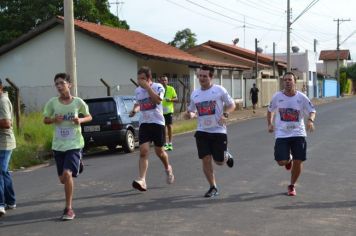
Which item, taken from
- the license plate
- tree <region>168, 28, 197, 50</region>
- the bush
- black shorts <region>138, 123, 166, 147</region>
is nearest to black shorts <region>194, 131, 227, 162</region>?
black shorts <region>138, 123, 166, 147</region>

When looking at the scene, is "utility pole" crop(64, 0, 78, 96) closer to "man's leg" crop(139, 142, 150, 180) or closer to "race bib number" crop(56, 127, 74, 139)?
"man's leg" crop(139, 142, 150, 180)

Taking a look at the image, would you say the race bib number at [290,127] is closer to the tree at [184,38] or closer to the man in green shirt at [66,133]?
the man in green shirt at [66,133]

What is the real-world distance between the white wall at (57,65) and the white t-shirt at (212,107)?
17.6 m

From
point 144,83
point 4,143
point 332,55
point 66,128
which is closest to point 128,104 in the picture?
point 144,83

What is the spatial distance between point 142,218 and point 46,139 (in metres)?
8.88

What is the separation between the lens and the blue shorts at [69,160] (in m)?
6.71

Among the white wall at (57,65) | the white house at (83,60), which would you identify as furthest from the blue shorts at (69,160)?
the white wall at (57,65)

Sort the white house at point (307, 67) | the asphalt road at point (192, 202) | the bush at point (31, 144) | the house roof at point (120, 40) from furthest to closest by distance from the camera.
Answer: the white house at point (307, 67) < the house roof at point (120, 40) < the bush at point (31, 144) < the asphalt road at point (192, 202)

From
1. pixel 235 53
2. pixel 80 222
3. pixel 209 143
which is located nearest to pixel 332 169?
pixel 209 143

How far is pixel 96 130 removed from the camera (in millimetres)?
13953

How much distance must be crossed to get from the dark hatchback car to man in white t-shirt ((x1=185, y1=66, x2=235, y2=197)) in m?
6.34

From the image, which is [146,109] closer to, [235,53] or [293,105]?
[293,105]

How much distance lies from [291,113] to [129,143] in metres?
6.85

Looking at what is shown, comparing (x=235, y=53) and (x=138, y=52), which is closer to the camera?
(x=138, y=52)
